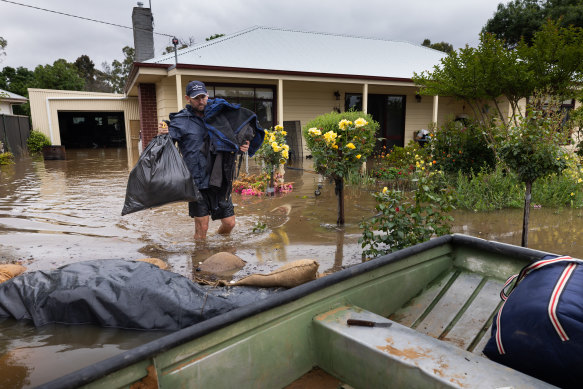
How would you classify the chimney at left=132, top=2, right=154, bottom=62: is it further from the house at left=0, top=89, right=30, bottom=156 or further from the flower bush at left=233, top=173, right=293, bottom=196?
the flower bush at left=233, top=173, right=293, bottom=196

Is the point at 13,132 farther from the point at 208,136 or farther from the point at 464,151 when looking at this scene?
the point at 464,151

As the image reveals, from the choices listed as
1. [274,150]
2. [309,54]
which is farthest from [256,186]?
[309,54]

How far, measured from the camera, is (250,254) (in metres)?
4.83

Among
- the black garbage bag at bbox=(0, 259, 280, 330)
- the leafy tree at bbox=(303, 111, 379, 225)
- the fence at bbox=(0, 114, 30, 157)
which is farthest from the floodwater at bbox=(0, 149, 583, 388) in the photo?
the fence at bbox=(0, 114, 30, 157)

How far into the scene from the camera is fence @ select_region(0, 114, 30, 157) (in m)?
17.7

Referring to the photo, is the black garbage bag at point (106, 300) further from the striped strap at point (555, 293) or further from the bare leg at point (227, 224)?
the bare leg at point (227, 224)

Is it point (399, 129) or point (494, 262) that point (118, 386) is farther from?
point (399, 129)

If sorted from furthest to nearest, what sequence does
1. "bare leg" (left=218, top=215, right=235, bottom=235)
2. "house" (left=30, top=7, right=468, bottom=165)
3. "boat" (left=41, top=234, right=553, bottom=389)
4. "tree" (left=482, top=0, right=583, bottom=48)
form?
"tree" (left=482, top=0, right=583, bottom=48)
"house" (left=30, top=7, right=468, bottom=165)
"bare leg" (left=218, top=215, right=235, bottom=235)
"boat" (left=41, top=234, right=553, bottom=389)

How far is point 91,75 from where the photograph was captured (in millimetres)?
60219

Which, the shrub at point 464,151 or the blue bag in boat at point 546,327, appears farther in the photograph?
the shrub at point 464,151

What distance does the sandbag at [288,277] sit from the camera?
3.16 metres

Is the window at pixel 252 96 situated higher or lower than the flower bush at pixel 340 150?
higher

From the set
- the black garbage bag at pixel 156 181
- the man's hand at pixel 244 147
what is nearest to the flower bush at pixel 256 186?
the man's hand at pixel 244 147

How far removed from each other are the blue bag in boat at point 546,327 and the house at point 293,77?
9.94 meters
